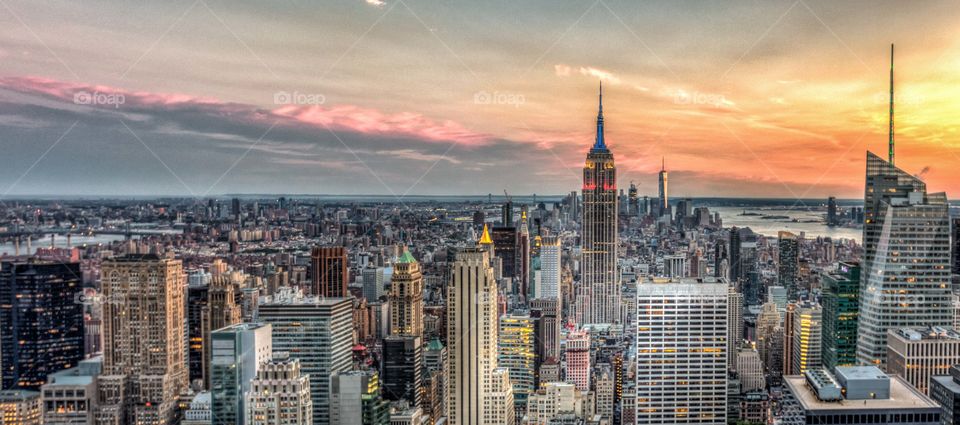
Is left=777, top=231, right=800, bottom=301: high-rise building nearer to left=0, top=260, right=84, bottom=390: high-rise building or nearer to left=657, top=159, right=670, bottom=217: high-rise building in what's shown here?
left=657, top=159, right=670, bottom=217: high-rise building

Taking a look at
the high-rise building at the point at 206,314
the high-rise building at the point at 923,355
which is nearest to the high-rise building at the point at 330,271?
the high-rise building at the point at 206,314

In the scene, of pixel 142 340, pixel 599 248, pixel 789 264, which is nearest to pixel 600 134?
pixel 789 264

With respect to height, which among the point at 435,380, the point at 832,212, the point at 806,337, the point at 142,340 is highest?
the point at 832,212

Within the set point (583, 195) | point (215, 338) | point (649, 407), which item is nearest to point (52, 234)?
point (215, 338)

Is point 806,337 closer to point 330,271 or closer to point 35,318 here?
point 330,271

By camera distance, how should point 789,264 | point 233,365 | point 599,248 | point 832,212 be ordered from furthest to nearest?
point 599,248, point 789,264, point 832,212, point 233,365

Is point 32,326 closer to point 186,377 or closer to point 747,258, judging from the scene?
point 186,377
